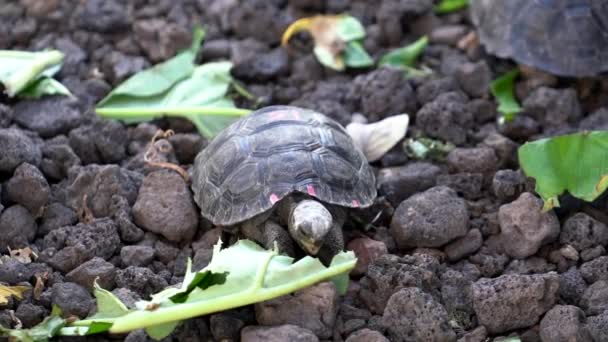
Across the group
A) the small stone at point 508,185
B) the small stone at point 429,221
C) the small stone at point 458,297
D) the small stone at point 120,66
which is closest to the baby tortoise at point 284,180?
the small stone at point 429,221

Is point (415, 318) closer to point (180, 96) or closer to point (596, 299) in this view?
point (596, 299)

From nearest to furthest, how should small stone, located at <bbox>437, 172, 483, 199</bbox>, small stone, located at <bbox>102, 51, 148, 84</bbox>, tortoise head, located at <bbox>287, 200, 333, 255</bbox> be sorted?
tortoise head, located at <bbox>287, 200, 333, 255</bbox> → small stone, located at <bbox>437, 172, 483, 199</bbox> → small stone, located at <bbox>102, 51, 148, 84</bbox>

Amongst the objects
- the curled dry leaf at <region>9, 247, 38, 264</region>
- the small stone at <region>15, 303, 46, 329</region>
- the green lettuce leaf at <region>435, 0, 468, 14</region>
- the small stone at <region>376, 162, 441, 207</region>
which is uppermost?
the small stone at <region>15, 303, 46, 329</region>

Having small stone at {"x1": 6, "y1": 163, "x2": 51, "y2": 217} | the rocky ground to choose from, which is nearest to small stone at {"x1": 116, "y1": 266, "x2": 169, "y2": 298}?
the rocky ground

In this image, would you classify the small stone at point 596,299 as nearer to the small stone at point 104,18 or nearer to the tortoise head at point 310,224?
the tortoise head at point 310,224

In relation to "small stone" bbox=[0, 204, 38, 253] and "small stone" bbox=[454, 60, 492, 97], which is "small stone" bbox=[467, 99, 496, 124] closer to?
"small stone" bbox=[454, 60, 492, 97]

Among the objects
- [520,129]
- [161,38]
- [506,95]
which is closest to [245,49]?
[161,38]

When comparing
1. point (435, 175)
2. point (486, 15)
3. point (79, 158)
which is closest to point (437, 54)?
point (486, 15)
